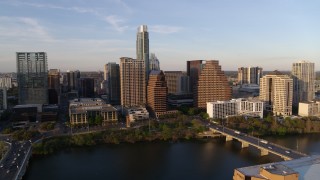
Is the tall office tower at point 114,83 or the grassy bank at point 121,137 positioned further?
the tall office tower at point 114,83

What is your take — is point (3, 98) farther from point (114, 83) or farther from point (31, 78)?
point (114, 83)

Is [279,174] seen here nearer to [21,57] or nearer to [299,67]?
[299,67]

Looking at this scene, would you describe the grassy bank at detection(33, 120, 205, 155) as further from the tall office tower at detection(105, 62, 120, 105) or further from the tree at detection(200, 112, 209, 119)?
the tall office tower at detection(105, 62, 120, 105)

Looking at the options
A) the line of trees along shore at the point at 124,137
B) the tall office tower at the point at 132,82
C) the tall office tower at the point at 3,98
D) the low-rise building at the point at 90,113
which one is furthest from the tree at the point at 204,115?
the tall office tower at the point at 3,98

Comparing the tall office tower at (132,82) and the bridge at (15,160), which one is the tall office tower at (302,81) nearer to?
the tall office tower at (132,82)

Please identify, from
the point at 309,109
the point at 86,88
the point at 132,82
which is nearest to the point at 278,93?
the point at 309,109

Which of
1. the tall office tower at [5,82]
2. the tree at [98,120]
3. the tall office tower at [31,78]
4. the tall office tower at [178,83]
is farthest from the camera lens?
the tall office tower at [5,82]

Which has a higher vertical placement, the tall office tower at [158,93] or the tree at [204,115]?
the tall office tower at [158,93]
